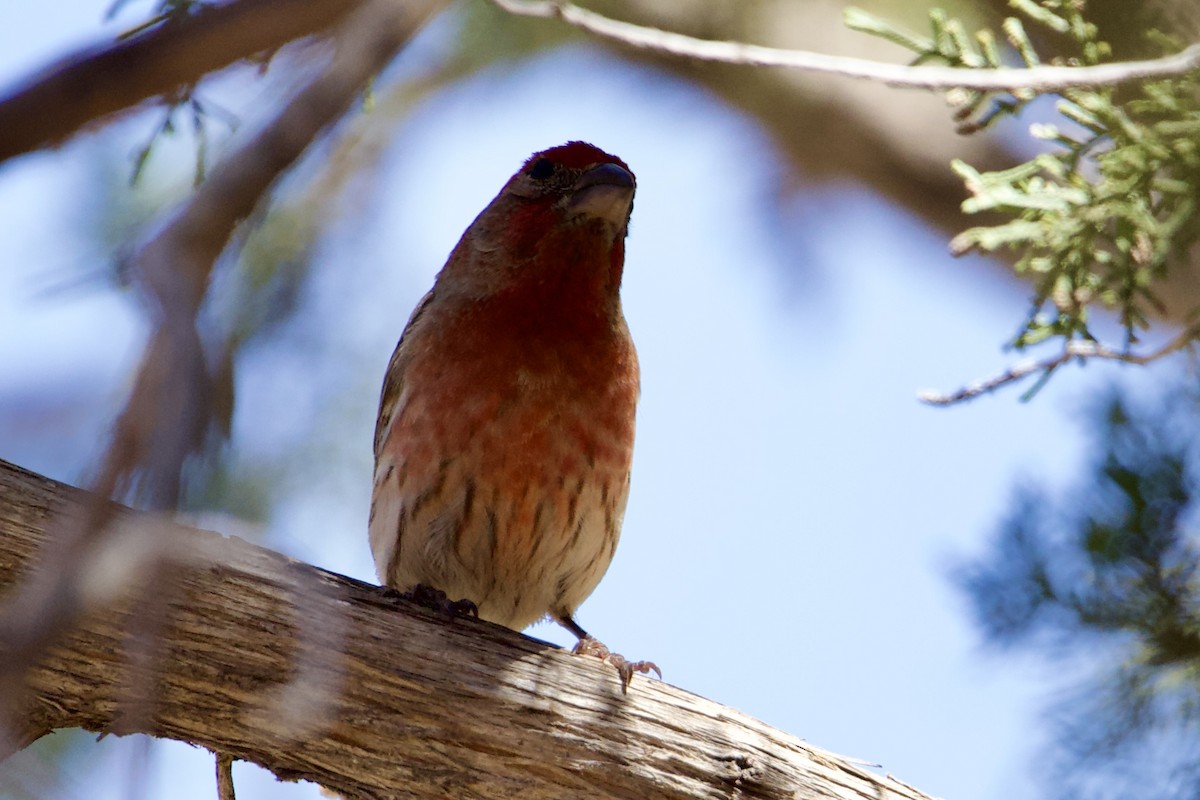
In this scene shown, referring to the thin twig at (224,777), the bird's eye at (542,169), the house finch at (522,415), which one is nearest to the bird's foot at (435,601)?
the house finch at (522,415)

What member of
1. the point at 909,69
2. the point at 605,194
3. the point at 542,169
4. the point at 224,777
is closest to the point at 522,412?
the point at 605,194

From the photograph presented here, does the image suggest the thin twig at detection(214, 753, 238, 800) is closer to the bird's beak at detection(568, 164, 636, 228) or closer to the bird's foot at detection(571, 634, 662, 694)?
the bird's foot at detection(571, 634, 662, 694)

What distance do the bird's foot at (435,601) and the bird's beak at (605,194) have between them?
150 centimetres

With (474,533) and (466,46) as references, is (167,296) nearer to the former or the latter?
(474,533)

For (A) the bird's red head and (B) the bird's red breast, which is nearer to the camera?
(B) the bird's red breast

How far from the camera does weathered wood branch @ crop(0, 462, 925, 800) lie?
3.30 m

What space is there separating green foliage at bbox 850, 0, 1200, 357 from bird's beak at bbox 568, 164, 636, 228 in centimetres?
117

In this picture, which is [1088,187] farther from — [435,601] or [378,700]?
[378,700]

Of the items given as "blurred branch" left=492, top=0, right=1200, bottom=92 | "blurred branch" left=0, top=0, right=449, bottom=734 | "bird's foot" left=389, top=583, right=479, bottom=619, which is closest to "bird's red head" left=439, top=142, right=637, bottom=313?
"bird's foot" left=389, top=583, right=479, bottom=619

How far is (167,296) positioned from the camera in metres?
1.55

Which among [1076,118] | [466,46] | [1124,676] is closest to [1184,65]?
[1076,118]

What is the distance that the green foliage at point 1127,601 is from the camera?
341cm

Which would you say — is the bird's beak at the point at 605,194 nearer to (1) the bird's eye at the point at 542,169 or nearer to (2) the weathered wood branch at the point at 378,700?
(1) the bird's eye at the point at 542,169

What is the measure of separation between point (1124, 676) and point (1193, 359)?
969 millimetres
